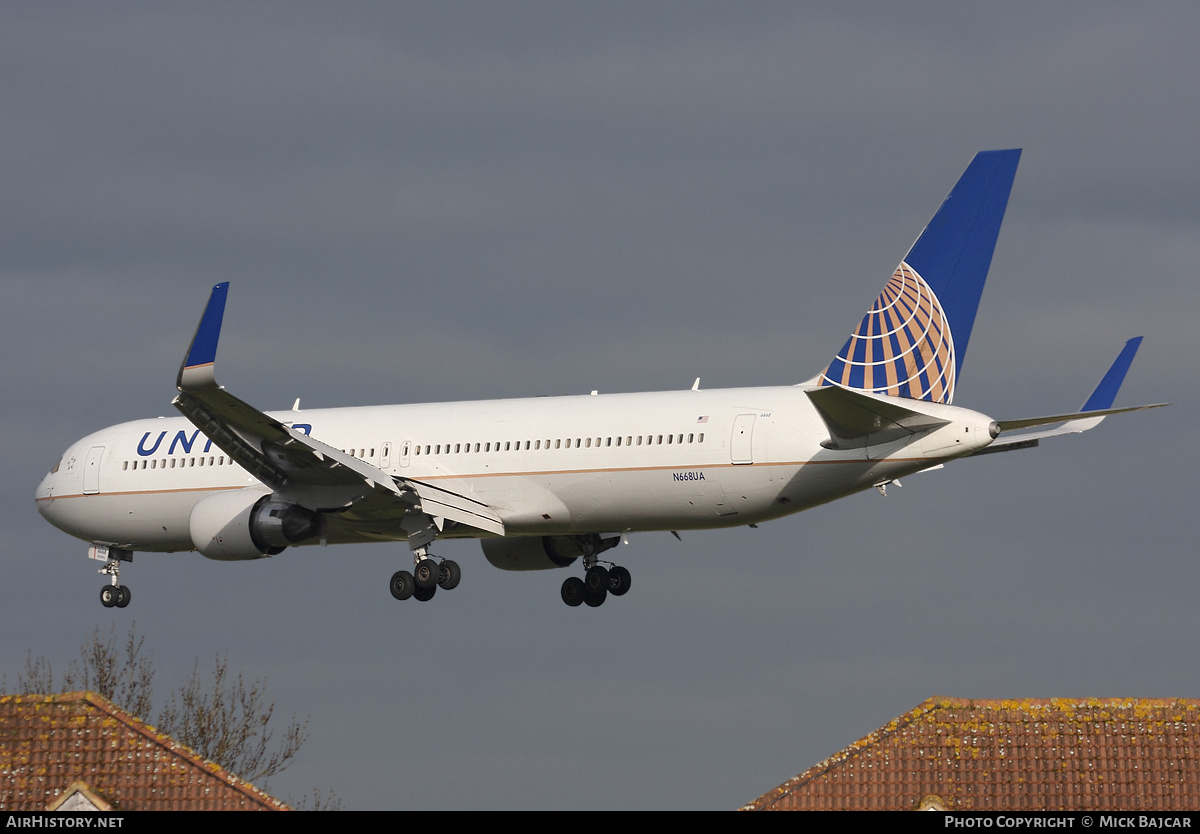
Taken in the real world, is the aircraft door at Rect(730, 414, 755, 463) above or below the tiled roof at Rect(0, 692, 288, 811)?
above

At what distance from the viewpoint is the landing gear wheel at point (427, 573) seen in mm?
41781

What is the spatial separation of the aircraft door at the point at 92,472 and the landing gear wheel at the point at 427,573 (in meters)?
8.70

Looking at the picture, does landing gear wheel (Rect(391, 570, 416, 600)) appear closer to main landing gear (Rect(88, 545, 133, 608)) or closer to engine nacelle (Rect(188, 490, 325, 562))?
engine nacelle (Rect(188, 490, 325, 562))

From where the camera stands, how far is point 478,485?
4153 centimetres

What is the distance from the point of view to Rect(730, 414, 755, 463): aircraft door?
37.9 metres

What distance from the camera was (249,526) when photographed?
41062 millimetres

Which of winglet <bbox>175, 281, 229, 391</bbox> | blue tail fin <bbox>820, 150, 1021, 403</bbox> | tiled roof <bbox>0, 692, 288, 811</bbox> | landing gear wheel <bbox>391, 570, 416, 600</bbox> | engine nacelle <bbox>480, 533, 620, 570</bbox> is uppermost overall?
blue tail fin <bbox>820, 150, 1021, 403</bbox>

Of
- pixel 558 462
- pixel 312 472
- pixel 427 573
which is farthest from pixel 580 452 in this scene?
pixel 312 472

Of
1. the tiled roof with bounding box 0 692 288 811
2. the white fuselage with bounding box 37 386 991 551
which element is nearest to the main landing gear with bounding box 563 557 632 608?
the white fuselage with bounding box 37 386 991 551

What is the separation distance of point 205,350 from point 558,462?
27.1 ft

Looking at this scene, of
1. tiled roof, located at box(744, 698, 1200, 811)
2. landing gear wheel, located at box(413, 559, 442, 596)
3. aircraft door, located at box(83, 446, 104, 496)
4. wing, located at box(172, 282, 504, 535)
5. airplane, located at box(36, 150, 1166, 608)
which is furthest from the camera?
aircraft door, located at box(83, 446, 104, 496)

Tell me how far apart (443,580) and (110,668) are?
91.6 ft

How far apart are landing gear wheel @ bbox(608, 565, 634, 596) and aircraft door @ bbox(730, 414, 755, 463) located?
26.0 ft

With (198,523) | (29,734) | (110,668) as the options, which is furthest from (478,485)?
(110,668)
